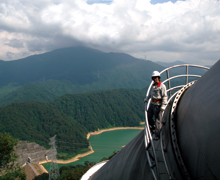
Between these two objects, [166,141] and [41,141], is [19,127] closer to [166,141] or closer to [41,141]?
[41,141]

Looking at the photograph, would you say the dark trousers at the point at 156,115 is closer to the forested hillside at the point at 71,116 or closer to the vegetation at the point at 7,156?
the vegetation at the point at 7,156

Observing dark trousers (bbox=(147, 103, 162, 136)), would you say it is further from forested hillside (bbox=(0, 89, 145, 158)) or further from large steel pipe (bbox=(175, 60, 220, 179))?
forested hillside (bbox=(0, 89, 145, 158))

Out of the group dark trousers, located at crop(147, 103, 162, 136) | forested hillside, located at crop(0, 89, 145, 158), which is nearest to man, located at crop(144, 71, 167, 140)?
dark trousers, located at crop(147, 103, 162, 136)

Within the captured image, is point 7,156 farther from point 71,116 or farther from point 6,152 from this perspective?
point 71,116

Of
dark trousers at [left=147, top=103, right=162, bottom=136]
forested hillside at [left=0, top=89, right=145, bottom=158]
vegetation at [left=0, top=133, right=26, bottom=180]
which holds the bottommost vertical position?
forested hillside at [left=0, top=89, right=145, bottom=158]

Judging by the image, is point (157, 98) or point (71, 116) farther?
point (71, 116)

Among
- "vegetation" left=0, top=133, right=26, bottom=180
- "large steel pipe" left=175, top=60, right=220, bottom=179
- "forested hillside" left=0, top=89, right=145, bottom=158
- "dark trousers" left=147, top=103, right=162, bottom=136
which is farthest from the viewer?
"forested hillside" left=0, top=89, right=145, bottom=158

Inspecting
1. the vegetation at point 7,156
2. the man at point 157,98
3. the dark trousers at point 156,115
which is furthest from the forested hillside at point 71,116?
the man at point 157,98

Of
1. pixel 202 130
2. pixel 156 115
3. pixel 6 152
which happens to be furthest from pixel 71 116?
pixel 202 130
